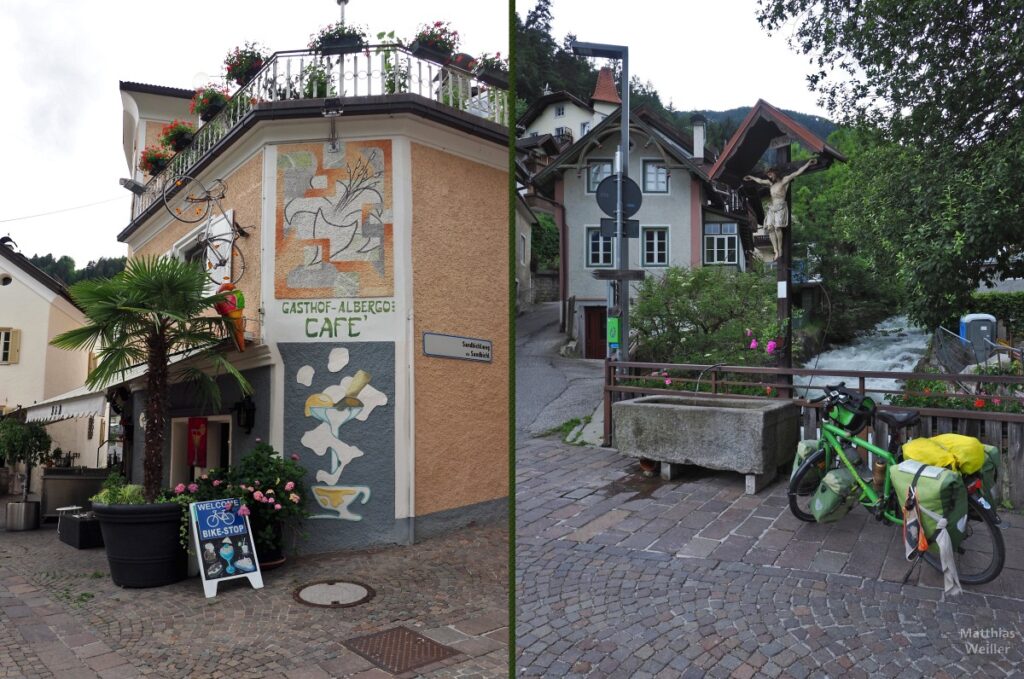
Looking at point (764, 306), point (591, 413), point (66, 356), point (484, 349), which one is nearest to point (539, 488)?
point (591, 413)

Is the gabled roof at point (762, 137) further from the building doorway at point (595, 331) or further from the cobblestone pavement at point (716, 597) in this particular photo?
the cobblestone pavement at point (716, 597)

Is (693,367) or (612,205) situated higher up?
(612,205)

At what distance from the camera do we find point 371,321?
19.4 ft

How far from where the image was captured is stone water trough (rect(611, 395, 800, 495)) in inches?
110

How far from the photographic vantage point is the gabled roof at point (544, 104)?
150 centimetres

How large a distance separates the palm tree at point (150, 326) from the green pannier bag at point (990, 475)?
455 centimetres

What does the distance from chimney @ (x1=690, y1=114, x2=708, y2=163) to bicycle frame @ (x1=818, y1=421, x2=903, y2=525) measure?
149 cm

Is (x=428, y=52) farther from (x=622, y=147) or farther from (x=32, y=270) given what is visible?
(x=32, y=270)

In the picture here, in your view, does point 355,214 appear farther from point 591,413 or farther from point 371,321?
point 591,413

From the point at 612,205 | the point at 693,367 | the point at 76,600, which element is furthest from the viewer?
the point at 76,600

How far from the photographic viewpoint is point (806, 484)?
9.68 feet

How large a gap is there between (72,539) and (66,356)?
10982mm

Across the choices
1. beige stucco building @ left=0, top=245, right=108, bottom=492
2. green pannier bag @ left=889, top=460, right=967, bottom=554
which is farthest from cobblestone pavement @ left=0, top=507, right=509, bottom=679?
beige stucco building @ left=0, top=245, right=108, bottom=492

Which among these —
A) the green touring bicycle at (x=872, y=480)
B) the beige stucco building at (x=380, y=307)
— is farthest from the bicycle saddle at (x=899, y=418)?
the beige stucco building at (x=380, y=307)
